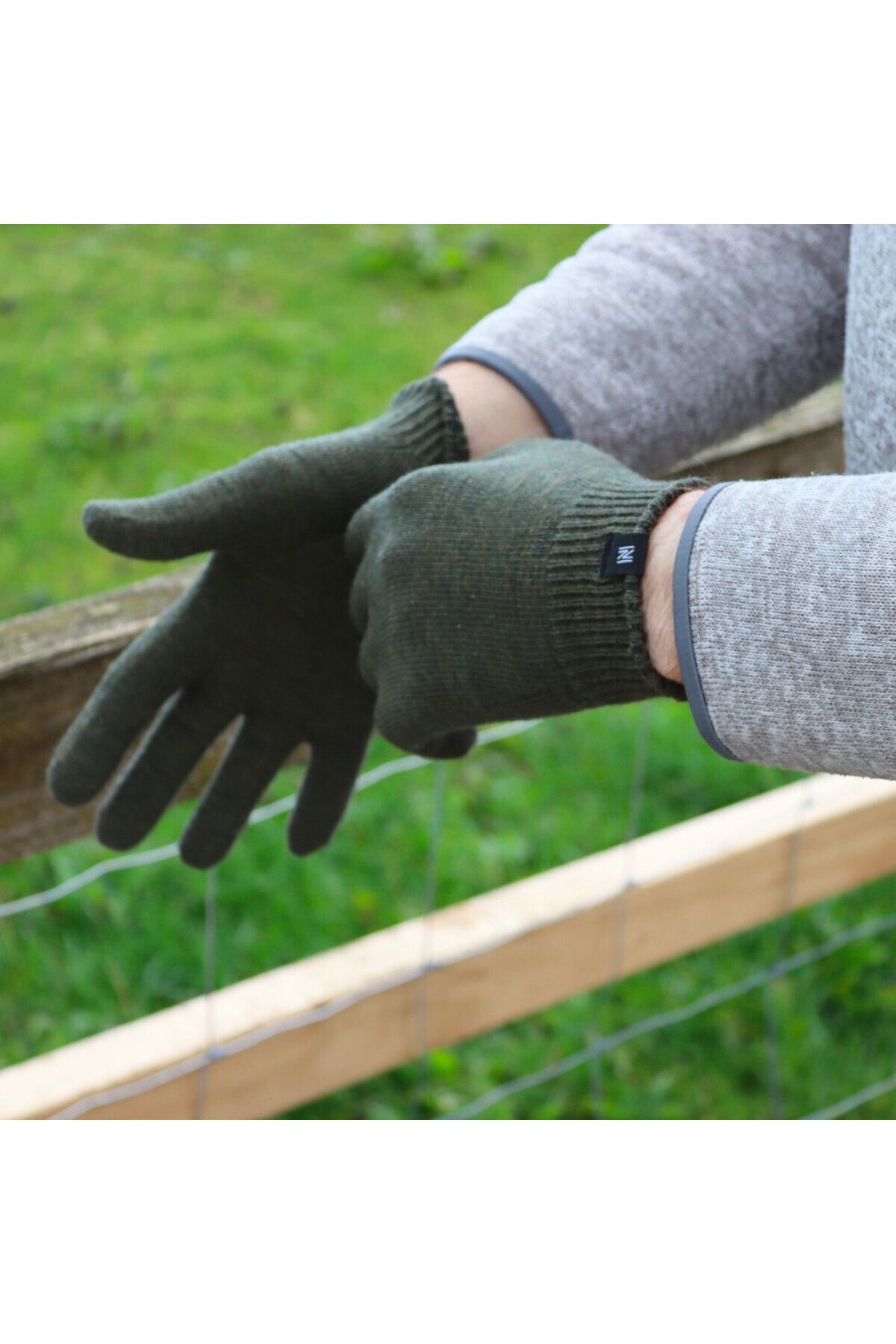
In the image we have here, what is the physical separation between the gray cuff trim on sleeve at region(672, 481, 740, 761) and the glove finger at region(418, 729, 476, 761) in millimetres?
287

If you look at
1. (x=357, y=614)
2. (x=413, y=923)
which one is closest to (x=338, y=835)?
(x=413, y=923)

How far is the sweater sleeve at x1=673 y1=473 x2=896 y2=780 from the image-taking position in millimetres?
702

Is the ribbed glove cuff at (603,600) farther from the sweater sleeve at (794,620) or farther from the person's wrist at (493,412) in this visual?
the person's wrist at (493,412)

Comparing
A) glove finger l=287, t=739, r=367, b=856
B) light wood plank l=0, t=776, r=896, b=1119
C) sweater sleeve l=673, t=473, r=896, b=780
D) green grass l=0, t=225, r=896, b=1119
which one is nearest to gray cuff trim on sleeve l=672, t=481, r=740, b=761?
sweater sleeve l=673, t=473, r=896, b=780

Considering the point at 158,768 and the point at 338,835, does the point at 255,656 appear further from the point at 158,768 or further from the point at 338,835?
the point at 338,835

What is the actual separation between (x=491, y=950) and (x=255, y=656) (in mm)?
520

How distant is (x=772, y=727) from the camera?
0.74 meters

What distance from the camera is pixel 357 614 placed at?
3.22ft

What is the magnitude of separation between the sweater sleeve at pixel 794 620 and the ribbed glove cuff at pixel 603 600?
0.14ft

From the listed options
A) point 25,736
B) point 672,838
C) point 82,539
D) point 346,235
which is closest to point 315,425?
point 82,539

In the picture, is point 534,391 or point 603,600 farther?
point 534,391

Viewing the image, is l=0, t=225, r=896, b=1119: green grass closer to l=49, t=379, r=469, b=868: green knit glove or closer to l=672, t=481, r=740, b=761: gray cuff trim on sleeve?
l=49, t=379, r=469, b=868: green knit glove

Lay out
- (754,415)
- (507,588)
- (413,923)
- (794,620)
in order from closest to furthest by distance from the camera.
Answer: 1. (794,620)
2. (507,588)
3. (754,415)
4. (413,923)
